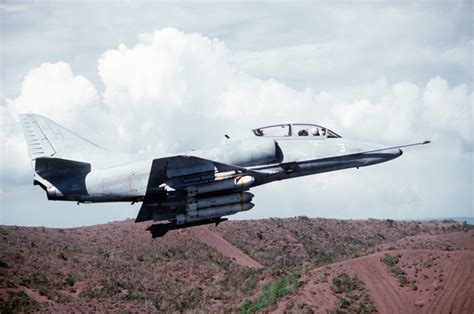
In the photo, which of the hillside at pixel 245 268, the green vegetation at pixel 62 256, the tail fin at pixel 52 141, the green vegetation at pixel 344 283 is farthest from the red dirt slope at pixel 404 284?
the green vegetation at pixel 62 256

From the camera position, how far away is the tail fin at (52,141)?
2583cm

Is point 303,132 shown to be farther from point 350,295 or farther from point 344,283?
point 344,283

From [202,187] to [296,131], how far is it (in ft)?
15.4

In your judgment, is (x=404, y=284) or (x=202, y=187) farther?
(x=404, y=284)

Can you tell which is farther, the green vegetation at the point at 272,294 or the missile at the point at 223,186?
the green vegetation at the point at 272,294

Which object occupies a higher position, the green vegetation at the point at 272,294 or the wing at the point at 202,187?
the wing at the point at 202,187

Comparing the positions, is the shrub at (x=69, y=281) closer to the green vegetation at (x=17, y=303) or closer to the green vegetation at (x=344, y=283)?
the green vegetation at (x=17, y=303)

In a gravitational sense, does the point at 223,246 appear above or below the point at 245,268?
above

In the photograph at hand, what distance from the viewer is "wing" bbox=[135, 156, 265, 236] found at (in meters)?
22.5

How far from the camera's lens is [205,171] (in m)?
22.6

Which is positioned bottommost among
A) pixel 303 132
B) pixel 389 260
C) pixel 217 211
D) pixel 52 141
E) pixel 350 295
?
pixel 350 295

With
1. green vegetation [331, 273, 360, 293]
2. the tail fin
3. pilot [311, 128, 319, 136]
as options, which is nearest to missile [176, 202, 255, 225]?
pilot [311, 128, 319, 136]

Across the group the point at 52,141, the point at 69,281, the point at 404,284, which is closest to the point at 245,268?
the point at 69,281

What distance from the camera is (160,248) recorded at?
2269 inches
